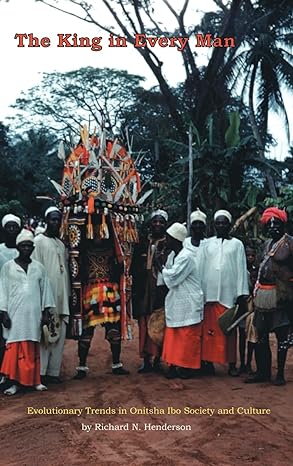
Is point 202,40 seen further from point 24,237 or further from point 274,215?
point 24,237

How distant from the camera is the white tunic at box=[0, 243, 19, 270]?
6.58 meters

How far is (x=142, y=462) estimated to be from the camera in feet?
13.6

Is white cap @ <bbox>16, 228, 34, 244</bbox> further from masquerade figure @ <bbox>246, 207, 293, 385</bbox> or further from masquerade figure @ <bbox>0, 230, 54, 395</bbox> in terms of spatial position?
masquerade figure @ <bbox>246, 207, 293, 385</bbox>

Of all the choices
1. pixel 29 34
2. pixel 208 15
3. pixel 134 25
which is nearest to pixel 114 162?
pixel 29 34

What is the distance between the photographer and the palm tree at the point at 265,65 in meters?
20.3

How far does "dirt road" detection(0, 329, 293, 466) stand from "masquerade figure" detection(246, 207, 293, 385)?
0.46 metres

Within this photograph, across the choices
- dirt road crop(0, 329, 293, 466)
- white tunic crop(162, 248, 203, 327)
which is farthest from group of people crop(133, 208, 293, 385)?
dirt road crop(0, 329, 293, 466)

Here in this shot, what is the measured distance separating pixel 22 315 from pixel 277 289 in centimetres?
242

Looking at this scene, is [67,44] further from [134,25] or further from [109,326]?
[134,25]

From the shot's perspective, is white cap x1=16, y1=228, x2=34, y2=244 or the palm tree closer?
white cap x1=16, y1=228, x2=34, y2=244

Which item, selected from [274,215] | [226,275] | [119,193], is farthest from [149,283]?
[274,215]

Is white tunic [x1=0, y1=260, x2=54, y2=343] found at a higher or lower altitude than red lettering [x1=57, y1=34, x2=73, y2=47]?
lower

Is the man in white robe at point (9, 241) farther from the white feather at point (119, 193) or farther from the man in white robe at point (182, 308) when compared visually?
the man in white robe at point (182, 308)

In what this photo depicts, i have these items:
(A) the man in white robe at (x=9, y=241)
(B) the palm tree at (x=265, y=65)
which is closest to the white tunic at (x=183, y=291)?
(A) the man in white robe at (x=9, y=241)
